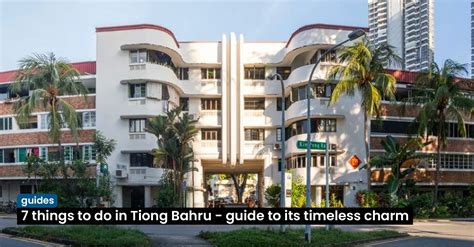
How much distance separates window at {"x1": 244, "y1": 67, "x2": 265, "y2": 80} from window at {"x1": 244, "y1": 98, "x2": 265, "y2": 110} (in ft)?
6.30

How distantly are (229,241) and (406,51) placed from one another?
4098 centimetres

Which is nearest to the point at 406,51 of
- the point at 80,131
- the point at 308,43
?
the point at 308,43

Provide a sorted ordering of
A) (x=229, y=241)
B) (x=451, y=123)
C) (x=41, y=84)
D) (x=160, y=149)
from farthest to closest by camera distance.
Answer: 1. (x=451, y=123)
2. (x=160, y=149)
3. (x=41, y=84)
4. (x=229, y=241)

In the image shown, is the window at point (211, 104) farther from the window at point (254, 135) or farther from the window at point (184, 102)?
the window at point (254, 135)

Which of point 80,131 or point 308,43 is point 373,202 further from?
point 80,131

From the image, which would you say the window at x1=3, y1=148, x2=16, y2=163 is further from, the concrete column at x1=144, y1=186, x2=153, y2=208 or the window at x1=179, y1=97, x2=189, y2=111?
the window at x1=179, y1=97, x2=189, y2=111

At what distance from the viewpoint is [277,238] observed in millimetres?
17062

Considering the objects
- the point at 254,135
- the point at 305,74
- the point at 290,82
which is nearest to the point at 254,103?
the point at 254,135

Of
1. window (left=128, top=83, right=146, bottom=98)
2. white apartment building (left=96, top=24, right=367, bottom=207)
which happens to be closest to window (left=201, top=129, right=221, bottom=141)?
white apartment building (left=96, top=24, right=367, bottom=207)

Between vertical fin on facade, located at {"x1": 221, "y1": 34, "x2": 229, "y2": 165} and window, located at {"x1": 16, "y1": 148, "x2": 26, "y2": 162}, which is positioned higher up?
vertical fin on facade, located at {"x1": 221, "y1": 34, "x2": 229, "y2": 165}

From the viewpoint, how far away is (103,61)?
41.6m

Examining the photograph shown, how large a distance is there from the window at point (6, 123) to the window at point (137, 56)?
12.3 meters

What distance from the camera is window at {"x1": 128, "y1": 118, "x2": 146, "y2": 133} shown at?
135 feet

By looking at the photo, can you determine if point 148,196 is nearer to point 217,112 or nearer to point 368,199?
point 217,112
